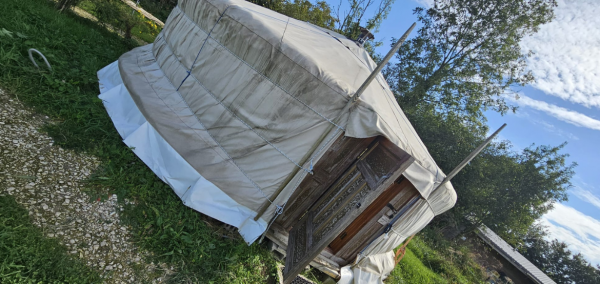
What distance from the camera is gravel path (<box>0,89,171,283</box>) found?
2.78m

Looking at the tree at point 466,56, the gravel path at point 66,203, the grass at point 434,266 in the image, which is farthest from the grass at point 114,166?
the tree at point 466,56

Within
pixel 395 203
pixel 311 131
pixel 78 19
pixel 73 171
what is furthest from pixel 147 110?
pixel 78 19

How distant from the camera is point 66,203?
303 cm

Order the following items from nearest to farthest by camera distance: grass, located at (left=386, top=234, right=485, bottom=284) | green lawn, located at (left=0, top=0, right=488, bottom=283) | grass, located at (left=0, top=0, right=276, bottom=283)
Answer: green lawn, located at (left=0, top=0, right=488, bottom=283)
grass, located at (left=0, top=0, right=276, bottom=283)
grass, located at (left=386, top=234, right=485, bottom=284)

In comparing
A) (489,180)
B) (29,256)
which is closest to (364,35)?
(29,256)

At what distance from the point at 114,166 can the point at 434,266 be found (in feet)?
32.0

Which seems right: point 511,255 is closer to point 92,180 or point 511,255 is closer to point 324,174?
point 324,174

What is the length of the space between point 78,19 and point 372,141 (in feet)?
24.6

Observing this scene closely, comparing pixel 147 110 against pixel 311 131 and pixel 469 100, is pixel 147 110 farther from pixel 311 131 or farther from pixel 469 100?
pixel 469 100

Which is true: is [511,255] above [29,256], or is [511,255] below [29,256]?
above

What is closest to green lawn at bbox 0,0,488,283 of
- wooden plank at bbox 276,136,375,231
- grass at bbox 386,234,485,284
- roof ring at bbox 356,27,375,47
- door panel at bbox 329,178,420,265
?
wooden plank at bbox 276,136,375,231

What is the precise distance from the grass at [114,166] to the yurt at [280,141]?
0.74 ft

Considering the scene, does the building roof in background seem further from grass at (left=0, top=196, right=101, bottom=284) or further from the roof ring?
grass at (left=0, top=196, right=101, bottom=284)

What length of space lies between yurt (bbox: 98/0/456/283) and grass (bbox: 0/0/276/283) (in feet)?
0.74
